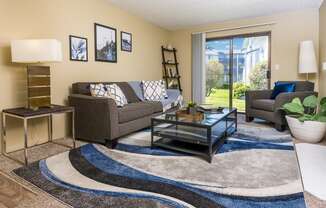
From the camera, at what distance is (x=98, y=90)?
3189 millimetres

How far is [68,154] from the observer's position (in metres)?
2.63

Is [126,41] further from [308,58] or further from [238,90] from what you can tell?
[308,58]

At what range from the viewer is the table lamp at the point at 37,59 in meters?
2.43

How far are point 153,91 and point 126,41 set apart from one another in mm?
1162

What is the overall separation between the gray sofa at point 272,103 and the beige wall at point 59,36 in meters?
2.40

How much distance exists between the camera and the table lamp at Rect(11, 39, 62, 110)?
2.43 metres

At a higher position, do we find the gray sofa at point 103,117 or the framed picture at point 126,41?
the framed picture at point 126,41

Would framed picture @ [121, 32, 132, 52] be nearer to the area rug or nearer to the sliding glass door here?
the sliding glass door

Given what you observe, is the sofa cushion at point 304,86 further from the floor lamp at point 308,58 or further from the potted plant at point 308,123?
the potted plant at point 308,123

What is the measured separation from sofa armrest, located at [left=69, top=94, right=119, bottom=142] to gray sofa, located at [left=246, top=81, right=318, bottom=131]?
2.50 meters

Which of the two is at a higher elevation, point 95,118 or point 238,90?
point 238,90

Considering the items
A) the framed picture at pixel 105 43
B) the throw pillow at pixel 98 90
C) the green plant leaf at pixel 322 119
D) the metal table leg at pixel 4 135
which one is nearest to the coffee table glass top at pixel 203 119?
the throw pillow at pixel 98 90

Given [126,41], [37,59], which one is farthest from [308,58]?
[37,59]

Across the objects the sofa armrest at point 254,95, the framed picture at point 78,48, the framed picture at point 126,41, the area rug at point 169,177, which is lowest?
the area rug at point 169,177
